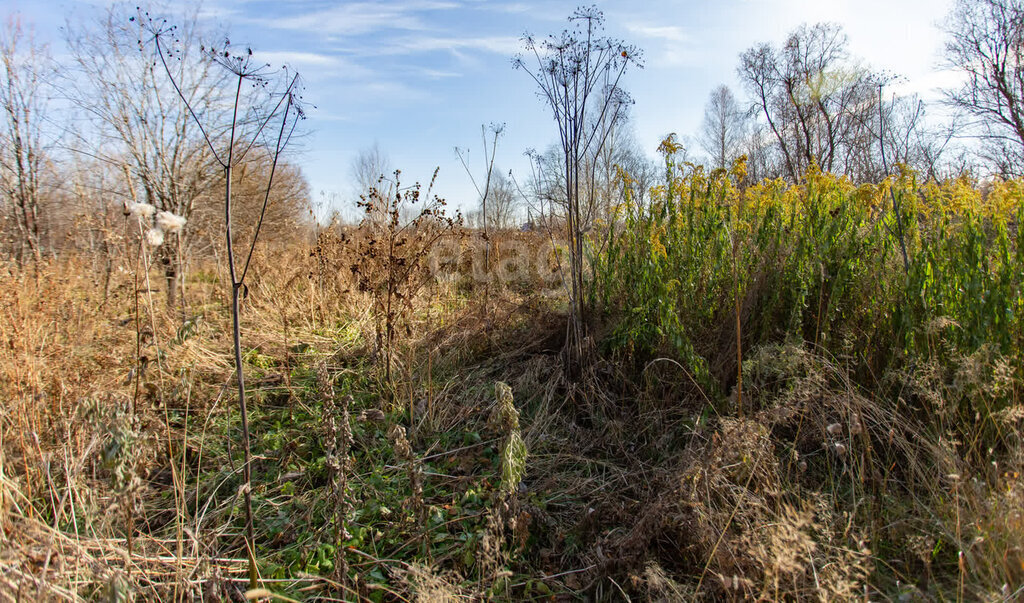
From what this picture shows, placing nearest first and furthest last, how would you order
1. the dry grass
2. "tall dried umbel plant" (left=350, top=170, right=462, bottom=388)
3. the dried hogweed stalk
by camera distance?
the dry grass → the dried hogweed stalk → "tall dried umbel plant" (left=350, top=170, right=462, bottom=388)

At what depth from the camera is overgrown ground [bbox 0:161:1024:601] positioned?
5.10 feet

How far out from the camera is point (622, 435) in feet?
8.98

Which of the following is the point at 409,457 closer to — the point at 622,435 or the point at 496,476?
the point at 496,476

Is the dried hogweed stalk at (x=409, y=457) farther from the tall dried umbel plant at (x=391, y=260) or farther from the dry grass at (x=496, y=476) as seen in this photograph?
the tall dried umbel plant at (x=391, y=260)

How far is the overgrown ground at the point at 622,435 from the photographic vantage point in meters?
1.55

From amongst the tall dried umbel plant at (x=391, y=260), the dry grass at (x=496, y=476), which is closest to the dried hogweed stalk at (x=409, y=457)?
the dry grass at (x=496, y=476)

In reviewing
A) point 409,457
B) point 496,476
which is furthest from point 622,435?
point 409,457

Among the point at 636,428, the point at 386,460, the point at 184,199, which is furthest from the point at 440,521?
the point at 184,199

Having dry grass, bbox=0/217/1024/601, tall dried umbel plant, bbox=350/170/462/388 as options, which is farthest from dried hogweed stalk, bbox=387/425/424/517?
tall dried umbel plant, bbox=350/170/462/388

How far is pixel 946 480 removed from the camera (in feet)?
5.85

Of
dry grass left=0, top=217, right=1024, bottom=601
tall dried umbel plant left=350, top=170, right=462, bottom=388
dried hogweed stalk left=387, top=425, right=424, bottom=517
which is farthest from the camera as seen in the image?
tall dried umbel plant left=350, top=170, right=462, bottom=388

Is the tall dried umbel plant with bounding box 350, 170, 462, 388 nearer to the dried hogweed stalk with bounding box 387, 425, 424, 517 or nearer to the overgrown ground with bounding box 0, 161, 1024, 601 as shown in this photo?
the overgrown ground with bounding box 0, 161, 1024, 601

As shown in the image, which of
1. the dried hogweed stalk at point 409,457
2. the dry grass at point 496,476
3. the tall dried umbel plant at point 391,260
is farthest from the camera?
the tall dried umbel plant at point 391,260

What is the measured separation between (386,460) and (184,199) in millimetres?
8843
